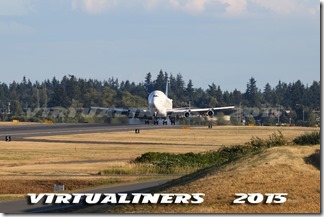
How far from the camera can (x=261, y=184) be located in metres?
25.1

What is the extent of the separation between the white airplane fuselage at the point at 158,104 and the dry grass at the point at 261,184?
96.6 meters

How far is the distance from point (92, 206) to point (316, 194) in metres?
7.58

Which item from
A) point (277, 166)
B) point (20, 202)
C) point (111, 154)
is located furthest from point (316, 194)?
point (111, 154)

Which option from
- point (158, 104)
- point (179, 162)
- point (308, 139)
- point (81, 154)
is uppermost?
point (158, 104)

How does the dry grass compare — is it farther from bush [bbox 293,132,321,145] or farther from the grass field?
the grass field

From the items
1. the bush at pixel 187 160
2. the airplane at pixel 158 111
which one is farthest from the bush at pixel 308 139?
the airplane at pixel 158 111

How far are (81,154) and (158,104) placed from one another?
52.6 m

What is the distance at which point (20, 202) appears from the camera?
3319 centimetres

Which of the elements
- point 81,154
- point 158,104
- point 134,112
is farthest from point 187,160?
point 134,112

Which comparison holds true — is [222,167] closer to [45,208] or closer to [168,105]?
[45,208]

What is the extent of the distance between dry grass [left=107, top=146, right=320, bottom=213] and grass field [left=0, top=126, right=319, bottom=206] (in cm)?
1291

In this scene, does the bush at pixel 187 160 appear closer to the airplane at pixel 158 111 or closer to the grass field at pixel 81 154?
the grass field at pixel 81 154

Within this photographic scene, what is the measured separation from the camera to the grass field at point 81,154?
147 ft

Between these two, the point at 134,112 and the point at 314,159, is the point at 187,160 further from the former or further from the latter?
the point at 134,112
